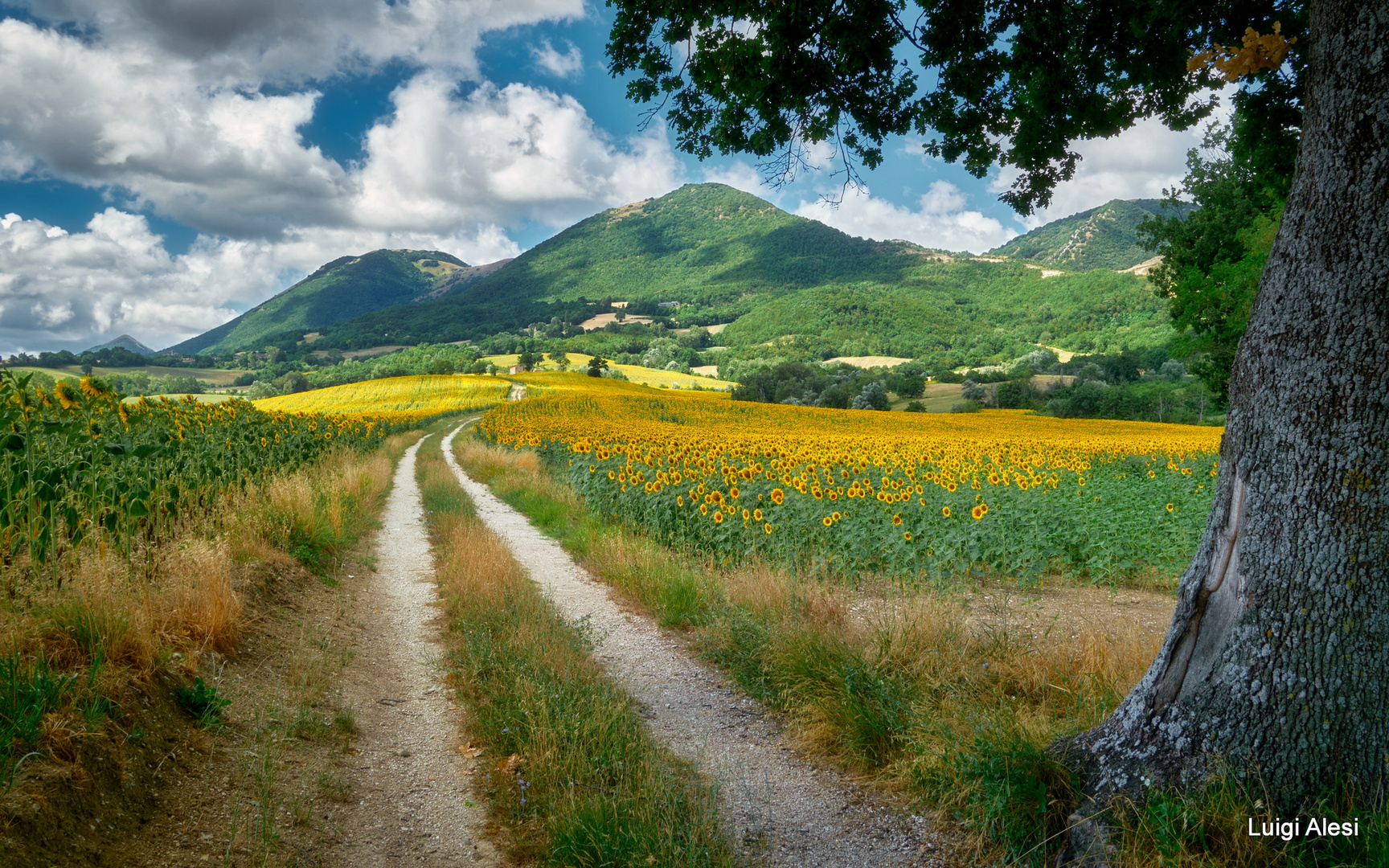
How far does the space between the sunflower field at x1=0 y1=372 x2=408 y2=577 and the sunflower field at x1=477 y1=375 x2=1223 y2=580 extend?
5578 mm

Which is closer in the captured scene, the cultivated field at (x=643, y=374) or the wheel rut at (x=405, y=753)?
the wheel rut at (x=405, y=753)

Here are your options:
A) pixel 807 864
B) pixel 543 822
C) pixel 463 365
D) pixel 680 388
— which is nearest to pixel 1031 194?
pixel 807 864

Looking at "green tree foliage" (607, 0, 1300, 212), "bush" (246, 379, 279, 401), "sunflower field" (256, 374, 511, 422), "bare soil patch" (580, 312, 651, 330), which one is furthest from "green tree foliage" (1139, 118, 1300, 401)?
"bare soil patch" (580, 312, 651, 330)

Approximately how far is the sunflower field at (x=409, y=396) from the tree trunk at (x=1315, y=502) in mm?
50359

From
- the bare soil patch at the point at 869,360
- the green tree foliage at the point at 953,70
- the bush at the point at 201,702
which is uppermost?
the bare soil patch at the point at 869,360

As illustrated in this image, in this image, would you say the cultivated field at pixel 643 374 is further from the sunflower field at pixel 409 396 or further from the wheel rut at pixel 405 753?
the wheel rut at pixel 405 753

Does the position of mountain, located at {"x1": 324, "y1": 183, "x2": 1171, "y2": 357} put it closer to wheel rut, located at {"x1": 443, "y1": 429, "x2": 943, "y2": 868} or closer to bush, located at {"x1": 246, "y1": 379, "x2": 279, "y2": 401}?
bush, located at {"x1": 246, "y1": 379, "x2": 279, "y2": 401}

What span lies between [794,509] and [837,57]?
16.8ft

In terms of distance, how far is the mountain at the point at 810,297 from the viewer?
102 meters

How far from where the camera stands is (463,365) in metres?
85.6

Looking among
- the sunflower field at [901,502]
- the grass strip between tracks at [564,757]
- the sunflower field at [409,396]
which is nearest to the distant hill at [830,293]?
the sunflower field at [409,396]

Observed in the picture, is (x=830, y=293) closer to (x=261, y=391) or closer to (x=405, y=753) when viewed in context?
(x=261, y=391)

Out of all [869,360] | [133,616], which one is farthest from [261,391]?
[133,616]

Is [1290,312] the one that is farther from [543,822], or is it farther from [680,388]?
[680,388]
